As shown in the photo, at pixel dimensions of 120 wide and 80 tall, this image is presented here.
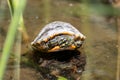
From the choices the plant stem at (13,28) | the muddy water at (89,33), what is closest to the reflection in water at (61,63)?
the muddy water at (89,33)

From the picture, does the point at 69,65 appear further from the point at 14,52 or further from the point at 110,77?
the point at 14,52

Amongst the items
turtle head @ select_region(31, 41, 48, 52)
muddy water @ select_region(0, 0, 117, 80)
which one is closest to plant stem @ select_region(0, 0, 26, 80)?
muddy water @ select_region(0, 0, 117, 80)

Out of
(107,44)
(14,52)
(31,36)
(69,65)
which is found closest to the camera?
(69,65)

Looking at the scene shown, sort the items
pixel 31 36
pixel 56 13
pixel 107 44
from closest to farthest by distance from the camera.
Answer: pixel 107 44, pixel 31 36, pixel 56 13

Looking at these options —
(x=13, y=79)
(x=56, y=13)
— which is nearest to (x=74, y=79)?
(x=13, y=79)

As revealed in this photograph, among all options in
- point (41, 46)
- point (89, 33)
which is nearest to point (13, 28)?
point (41, 46)

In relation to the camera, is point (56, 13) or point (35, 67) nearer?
point (35, 67)

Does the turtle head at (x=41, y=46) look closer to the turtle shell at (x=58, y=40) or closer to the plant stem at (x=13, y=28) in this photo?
the turtle shell at (x=58, y=40)
